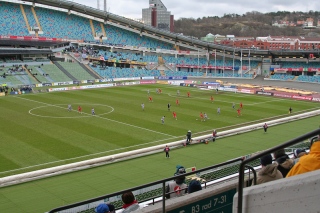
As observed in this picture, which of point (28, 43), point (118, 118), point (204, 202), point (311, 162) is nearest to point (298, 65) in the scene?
point (28, 43)

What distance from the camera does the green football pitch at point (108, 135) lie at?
800 inches

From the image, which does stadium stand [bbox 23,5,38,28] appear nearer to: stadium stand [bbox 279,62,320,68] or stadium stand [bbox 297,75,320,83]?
stadium stand [bbox 279,62,320,68]

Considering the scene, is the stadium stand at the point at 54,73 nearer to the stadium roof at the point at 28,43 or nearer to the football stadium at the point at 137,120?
the football stadium at the point at 137,120

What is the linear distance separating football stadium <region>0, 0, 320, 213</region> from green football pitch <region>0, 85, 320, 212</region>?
126mm

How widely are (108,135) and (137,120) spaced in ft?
21.7

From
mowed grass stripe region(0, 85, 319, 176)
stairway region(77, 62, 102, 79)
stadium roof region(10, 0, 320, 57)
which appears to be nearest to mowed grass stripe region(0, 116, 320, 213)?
mowed grass stripe region(0, 85, 319, 176)

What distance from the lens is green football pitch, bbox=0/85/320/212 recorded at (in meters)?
20.3

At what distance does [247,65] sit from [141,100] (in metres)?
52.2

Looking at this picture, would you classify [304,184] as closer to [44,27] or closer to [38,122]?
[38,122]

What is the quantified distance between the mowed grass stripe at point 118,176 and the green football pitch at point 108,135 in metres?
0.04

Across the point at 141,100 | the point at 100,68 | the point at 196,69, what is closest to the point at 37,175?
the point at 141,100

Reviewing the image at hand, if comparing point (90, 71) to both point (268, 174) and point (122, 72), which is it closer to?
point (122, 72)

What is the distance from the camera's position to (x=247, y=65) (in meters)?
96.7

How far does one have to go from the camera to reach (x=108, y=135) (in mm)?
32094
